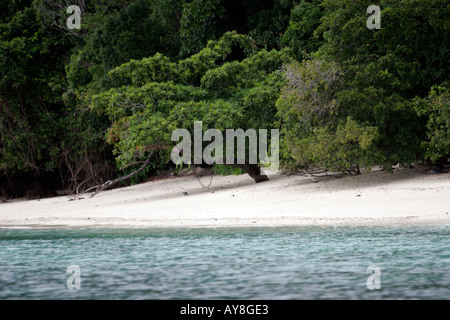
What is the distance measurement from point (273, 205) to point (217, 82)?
15.4 ft

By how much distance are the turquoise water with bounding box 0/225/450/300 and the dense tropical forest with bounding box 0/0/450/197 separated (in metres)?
4.25

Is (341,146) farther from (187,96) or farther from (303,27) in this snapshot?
(303,27)

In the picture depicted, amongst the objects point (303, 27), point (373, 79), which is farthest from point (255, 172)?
point (373, 79)

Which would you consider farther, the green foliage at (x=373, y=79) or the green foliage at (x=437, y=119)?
the green foliage at (x=373, y=79)

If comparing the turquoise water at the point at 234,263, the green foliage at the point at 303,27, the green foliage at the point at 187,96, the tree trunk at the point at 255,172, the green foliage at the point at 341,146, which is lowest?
→ the turquoise water at the point at 234,263

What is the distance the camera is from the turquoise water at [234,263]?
272 inches

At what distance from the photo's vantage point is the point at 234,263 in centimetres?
842

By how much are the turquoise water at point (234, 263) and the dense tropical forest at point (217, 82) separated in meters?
4.25

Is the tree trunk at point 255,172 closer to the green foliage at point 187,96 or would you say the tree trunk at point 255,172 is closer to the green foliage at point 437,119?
the green foliage at point 187,96

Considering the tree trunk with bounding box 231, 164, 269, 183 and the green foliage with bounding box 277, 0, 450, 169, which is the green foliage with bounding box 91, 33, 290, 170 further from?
the green foliage with bounding box 277, 0, 450, 169

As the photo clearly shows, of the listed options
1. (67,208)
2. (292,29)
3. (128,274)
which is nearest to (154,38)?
(292,29)

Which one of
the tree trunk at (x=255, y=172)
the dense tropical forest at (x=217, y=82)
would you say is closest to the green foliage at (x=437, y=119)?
the dense tropical forest at (x=217, y=82)

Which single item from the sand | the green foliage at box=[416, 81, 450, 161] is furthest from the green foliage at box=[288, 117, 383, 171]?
the green foliage at box=[416, 81, 450, 161]
